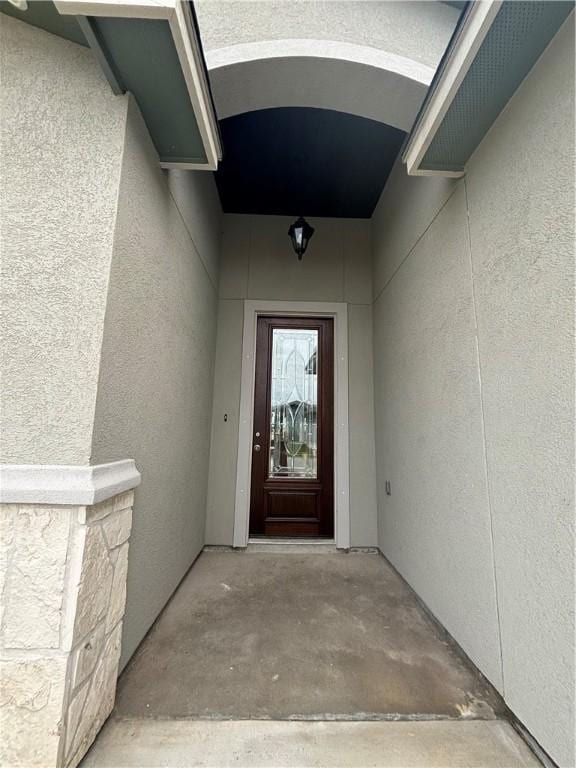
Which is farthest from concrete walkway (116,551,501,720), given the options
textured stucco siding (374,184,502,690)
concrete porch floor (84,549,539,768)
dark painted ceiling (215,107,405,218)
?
dark painted ceiling (215,107,405,218)

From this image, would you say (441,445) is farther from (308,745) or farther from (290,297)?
(290,297)

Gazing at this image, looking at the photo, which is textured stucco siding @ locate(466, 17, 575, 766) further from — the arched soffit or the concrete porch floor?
the arched soffit

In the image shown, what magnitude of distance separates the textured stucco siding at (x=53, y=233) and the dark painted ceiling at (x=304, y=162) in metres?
1.42

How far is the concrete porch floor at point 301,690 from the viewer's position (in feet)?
3.66

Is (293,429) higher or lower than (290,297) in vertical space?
lower

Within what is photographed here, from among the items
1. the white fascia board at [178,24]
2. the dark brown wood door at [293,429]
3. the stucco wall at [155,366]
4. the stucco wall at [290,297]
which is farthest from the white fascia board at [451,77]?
the dark brown wood door at [293,429]

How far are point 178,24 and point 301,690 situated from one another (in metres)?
2.61

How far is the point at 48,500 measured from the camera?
1065 mm

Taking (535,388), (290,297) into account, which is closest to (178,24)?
(535,388)

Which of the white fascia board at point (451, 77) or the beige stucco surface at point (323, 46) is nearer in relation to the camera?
the white fascia board at point (451, 77)

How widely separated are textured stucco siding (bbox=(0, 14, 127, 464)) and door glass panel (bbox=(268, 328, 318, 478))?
2.25 m

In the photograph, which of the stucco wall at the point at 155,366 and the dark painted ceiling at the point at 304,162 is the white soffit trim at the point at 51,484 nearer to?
the stucco wall at the point at 155,366

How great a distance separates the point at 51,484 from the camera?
108cm

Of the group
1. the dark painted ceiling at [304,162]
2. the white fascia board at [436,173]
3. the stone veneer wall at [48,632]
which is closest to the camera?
the stone veneer wall at [48,632]
